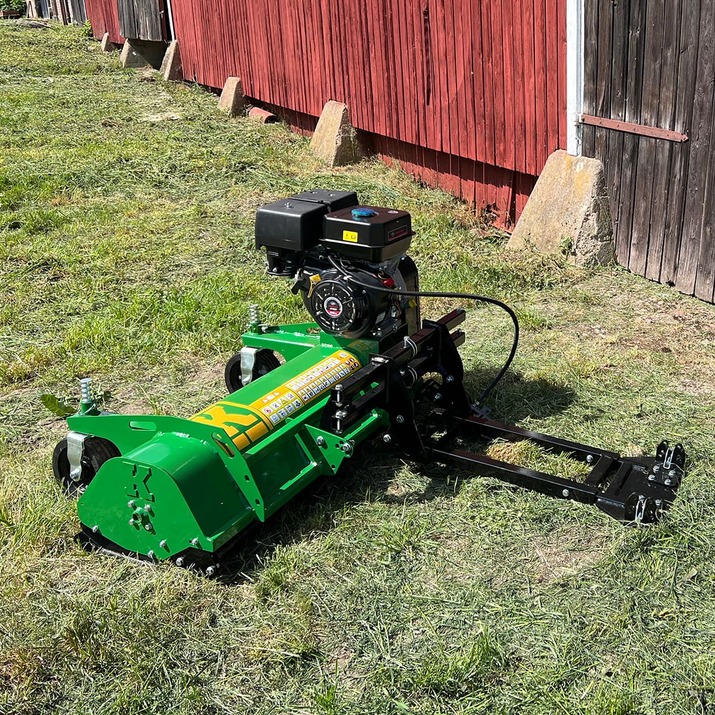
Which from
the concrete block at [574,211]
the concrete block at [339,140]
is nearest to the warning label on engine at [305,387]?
the concrete block at [574,211]

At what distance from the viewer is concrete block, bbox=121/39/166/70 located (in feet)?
63.6

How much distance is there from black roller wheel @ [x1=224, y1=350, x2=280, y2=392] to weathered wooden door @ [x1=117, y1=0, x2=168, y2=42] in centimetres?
1410

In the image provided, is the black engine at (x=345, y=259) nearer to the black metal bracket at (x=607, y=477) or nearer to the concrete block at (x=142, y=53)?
the black metal bracket at (x=607, y=477)

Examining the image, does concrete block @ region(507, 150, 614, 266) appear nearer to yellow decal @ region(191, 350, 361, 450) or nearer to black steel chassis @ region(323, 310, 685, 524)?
black steel chassis @ region(323, 310, 685, 524)

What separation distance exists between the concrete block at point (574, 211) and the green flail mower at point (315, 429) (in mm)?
2665

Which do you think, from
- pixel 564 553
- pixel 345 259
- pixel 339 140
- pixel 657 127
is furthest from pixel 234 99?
pixel 564 553

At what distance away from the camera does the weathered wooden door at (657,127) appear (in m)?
5.80

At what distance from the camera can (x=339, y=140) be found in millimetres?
10547

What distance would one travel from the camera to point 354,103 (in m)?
10.5

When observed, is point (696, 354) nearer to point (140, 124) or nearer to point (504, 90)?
point (504, 90)

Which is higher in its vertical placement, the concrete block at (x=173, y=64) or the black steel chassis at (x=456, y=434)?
the concrete block at (x=173, y=64)

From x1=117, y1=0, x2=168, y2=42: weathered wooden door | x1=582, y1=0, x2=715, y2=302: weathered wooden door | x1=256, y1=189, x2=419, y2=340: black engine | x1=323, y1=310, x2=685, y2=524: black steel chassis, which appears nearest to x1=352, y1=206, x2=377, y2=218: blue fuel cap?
x1=256, y1=189, x2=419, y2=340: black engine

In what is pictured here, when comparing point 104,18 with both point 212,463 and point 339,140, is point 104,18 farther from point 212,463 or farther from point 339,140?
point 212,463

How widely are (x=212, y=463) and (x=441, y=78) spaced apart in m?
6.08
